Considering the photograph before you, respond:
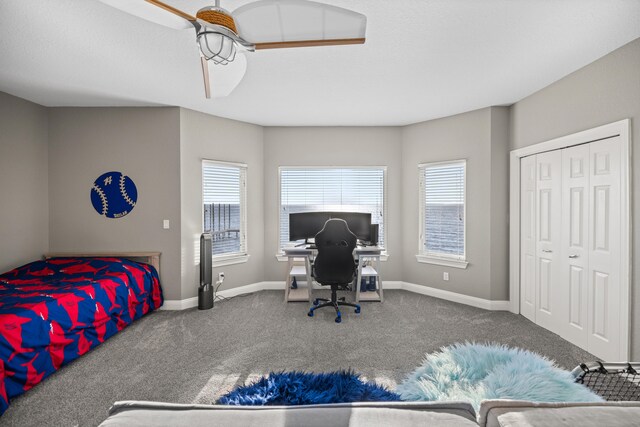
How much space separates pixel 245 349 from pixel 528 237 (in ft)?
11.5

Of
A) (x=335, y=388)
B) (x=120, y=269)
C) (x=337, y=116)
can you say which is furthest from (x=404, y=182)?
(x=120, y=269)

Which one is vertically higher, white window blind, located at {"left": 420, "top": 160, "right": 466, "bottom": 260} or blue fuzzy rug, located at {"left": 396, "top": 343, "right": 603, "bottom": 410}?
white window blind, located at {"left": 420, "top": 160, "right": 466, "bottom": 260}

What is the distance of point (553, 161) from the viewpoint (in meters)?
3.44

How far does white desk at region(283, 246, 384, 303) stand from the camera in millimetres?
4316

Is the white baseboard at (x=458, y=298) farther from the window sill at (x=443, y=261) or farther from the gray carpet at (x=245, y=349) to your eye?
the window sill at (x=443, y=261)

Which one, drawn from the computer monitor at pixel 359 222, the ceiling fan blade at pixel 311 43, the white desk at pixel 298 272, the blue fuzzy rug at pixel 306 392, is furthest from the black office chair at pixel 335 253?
the ceiling fan blade at pixel 311 43

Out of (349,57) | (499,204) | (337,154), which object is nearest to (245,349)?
(349,57)

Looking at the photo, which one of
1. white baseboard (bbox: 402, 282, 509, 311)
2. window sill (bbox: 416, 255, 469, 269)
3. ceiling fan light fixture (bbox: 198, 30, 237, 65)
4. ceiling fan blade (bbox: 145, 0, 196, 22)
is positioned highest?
ceiling fan blade (bbox: 145, 0, 196, 22)

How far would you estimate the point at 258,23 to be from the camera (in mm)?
1667

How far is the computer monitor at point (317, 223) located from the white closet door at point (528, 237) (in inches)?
77.3

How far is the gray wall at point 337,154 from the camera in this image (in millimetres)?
5156

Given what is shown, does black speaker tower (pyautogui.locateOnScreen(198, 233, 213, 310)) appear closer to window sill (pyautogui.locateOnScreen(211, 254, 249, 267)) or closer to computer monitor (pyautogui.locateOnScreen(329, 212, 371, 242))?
window sill (pyautogui.locateOnScreen(211, 254, 249, 267))

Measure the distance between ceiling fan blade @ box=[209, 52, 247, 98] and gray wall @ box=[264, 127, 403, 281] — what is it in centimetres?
269

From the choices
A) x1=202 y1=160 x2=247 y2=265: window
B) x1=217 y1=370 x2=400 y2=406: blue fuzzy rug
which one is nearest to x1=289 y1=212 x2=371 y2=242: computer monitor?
x1=202 y1=160 x2=247 y2=265: window
